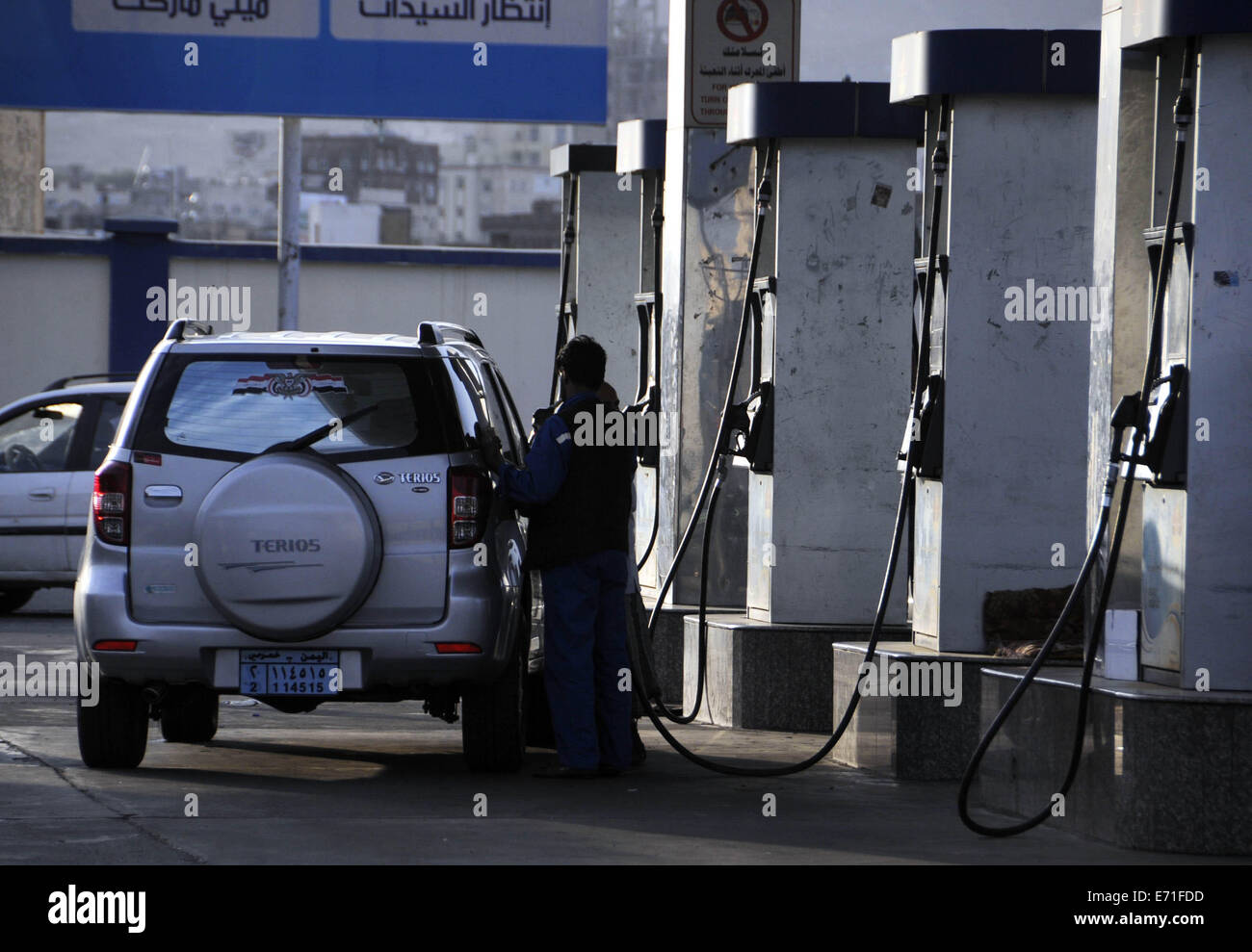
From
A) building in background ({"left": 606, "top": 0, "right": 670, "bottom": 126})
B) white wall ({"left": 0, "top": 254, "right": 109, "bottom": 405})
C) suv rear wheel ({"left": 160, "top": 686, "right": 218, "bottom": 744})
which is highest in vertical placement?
building in background ({"left": 606, "top": 0, "right": 670, "bottom": 126})

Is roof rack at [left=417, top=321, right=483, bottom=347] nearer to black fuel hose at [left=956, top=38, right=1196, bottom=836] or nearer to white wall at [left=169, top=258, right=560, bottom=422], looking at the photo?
black fuel hose at [left=956, top=38, right=1196, bottom=836]

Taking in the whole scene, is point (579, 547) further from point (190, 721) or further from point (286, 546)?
point (190, 721)

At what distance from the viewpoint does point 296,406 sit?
27.2ft

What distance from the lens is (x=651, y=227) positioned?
1356 cm

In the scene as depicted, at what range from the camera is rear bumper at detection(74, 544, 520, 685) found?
816cm

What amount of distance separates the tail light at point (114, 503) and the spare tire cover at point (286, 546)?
0.36 meters

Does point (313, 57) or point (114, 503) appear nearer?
point (114, 503)

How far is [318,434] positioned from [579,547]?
1161 millimetres

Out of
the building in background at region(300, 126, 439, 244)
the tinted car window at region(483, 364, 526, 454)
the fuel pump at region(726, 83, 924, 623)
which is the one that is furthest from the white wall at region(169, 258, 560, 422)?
the building in background at region(300, 126, 439, 244)

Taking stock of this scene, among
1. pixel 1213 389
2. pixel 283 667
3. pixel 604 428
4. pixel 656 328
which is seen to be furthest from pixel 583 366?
pixel 656 328

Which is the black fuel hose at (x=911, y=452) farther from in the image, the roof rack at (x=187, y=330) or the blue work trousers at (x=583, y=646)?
A: the roof rack at (x=187, y=330)

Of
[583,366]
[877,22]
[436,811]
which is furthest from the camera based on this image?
[877,22]

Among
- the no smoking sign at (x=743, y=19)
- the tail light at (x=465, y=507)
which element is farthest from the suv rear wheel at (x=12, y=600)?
the tail light at (x=465, y=507)
